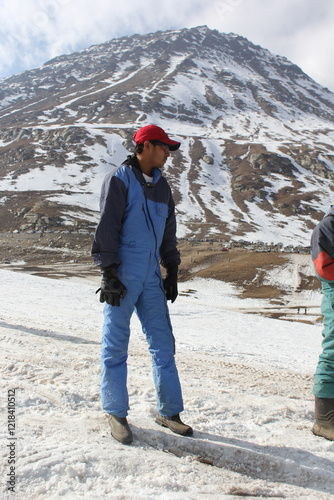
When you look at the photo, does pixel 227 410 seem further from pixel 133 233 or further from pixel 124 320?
pixel 133 233

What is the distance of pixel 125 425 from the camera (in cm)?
274

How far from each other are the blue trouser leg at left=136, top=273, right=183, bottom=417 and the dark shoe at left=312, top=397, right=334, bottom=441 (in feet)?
4.28

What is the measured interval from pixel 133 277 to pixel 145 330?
56cm

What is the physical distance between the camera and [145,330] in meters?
3.16

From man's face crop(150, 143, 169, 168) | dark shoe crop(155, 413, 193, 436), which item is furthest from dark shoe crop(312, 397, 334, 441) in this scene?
man's face crop(150, 143, 169, 168)

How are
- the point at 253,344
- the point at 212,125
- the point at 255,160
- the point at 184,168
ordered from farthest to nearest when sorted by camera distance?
the point at 212,125 < the point at 255,160 < the point at 184,168 < the point at 253,344

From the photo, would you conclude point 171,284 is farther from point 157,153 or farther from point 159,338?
point 157,153

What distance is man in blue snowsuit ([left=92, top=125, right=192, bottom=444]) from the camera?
2.89 m

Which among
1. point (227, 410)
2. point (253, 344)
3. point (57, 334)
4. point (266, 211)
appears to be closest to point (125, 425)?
point (227, 410)

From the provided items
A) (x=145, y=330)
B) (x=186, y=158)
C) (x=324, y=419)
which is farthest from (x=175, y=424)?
(x=186, y=158)

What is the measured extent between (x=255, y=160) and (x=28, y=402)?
124 metres

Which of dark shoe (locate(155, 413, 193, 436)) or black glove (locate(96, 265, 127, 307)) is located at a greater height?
black glove (locate(96, 265, 127, 307))

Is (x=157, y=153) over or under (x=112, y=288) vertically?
over

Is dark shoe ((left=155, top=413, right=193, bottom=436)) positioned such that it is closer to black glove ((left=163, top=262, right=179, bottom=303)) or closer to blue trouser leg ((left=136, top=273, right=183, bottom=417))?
blue trouser leg ((left=136, top=273, right=183, bottom=417))
